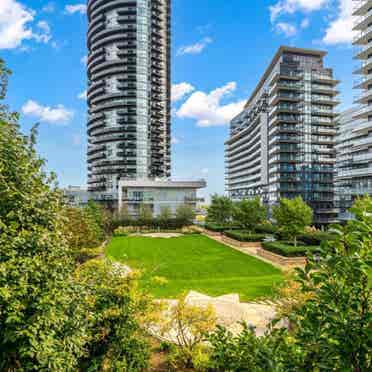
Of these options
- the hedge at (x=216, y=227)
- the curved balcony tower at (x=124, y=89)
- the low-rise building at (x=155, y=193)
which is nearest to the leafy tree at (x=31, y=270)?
the hedge at (x=216, y=227)

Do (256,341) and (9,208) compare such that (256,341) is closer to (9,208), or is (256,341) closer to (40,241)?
(40,241)

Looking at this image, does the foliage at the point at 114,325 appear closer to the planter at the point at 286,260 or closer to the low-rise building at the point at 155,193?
the planter at the point at 286,260

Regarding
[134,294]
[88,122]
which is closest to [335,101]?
[88,122]

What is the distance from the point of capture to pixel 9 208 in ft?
14.9

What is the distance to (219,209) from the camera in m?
51.4

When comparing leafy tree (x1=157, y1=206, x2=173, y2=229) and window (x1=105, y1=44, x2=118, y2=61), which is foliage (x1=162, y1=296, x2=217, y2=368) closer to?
leafy tree (x1=157, y1=206, x2=173, y2=229)

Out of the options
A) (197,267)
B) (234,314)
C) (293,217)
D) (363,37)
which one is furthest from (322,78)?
(234,314)

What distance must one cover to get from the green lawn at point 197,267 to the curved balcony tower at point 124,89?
42680 millimetres

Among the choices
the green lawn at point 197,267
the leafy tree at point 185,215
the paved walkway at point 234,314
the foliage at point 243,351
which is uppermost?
the foliage at point 243,351

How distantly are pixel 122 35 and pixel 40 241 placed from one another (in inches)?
3508

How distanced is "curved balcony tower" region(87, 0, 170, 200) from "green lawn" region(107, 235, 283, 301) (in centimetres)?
4268

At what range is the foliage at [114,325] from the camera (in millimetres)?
6637

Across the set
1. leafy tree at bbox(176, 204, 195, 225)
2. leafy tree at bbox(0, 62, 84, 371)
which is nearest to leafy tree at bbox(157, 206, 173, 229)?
leafy tree at bbox(176, 204, 195, 225)

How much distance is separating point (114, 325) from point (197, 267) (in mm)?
19054
